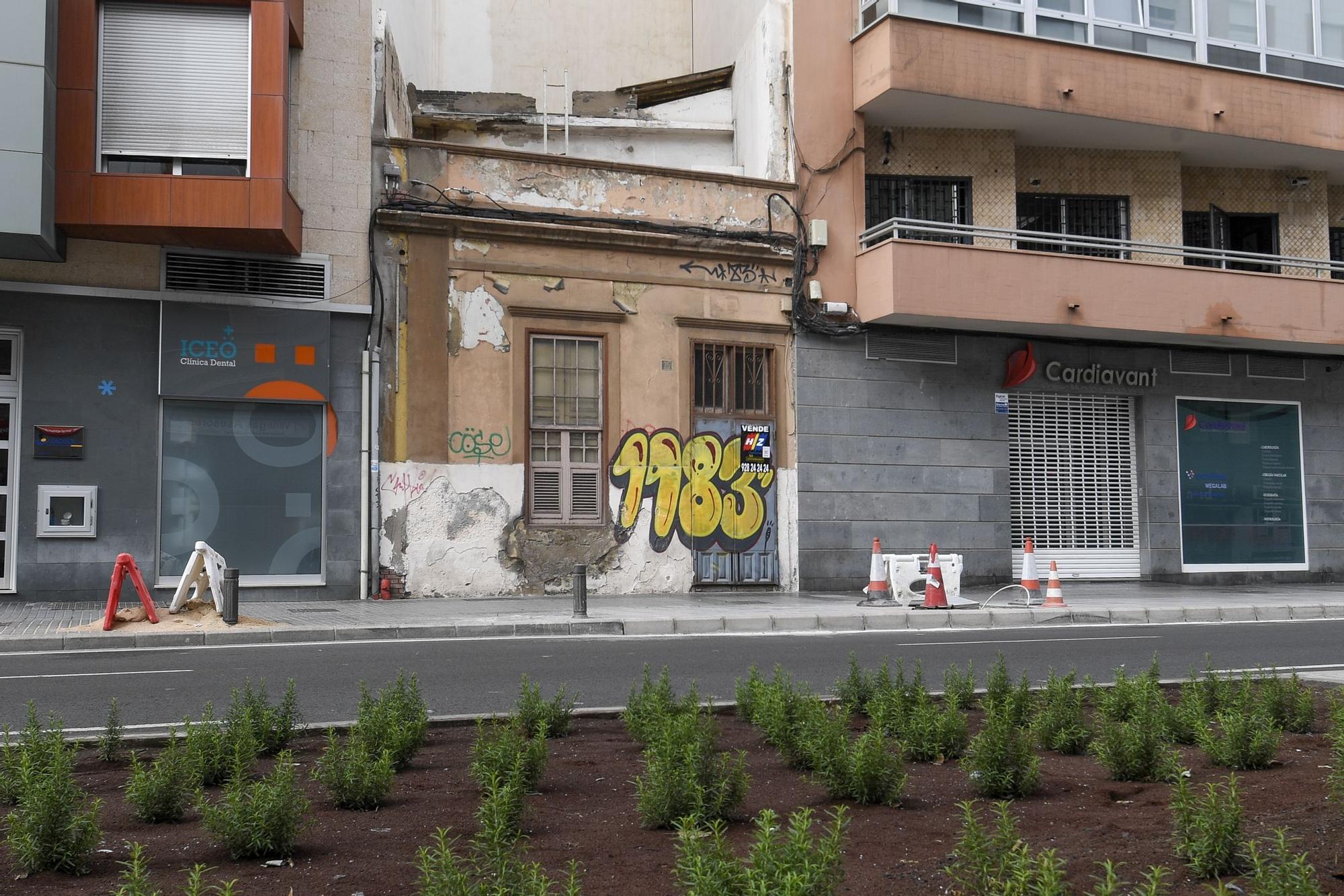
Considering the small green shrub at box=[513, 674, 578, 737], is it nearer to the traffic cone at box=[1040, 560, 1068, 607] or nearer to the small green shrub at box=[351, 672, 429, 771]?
the small green shrub at box=[351, 672, 429, 771]

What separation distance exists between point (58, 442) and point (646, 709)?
12280 millimetres

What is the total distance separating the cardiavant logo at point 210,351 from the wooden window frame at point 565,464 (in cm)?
409

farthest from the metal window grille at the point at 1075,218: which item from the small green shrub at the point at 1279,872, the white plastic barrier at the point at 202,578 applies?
the small green shrub at the point at 1279,872

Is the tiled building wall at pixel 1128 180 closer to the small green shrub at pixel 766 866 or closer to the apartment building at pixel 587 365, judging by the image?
the apartment building at pixel 587 365

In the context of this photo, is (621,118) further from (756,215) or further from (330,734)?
(330,734)

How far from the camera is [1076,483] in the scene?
71.0ft

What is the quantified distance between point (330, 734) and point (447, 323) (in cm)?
1261

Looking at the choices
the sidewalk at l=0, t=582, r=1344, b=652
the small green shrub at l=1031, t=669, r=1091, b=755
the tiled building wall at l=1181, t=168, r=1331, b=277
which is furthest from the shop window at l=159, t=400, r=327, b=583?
the tiled building wall at l=1181, t=168, r=1331, b=277

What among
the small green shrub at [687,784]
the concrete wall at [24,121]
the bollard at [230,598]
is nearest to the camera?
the small green shrub at [687,784]

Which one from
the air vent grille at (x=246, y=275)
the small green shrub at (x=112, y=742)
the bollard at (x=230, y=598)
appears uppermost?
the air vent grille at (x=246, y=275)

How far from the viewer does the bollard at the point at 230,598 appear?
13039 mm

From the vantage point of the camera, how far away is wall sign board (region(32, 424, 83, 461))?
623 inches

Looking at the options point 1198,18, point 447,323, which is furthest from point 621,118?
point 1198,18

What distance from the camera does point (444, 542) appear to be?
1752 cm
